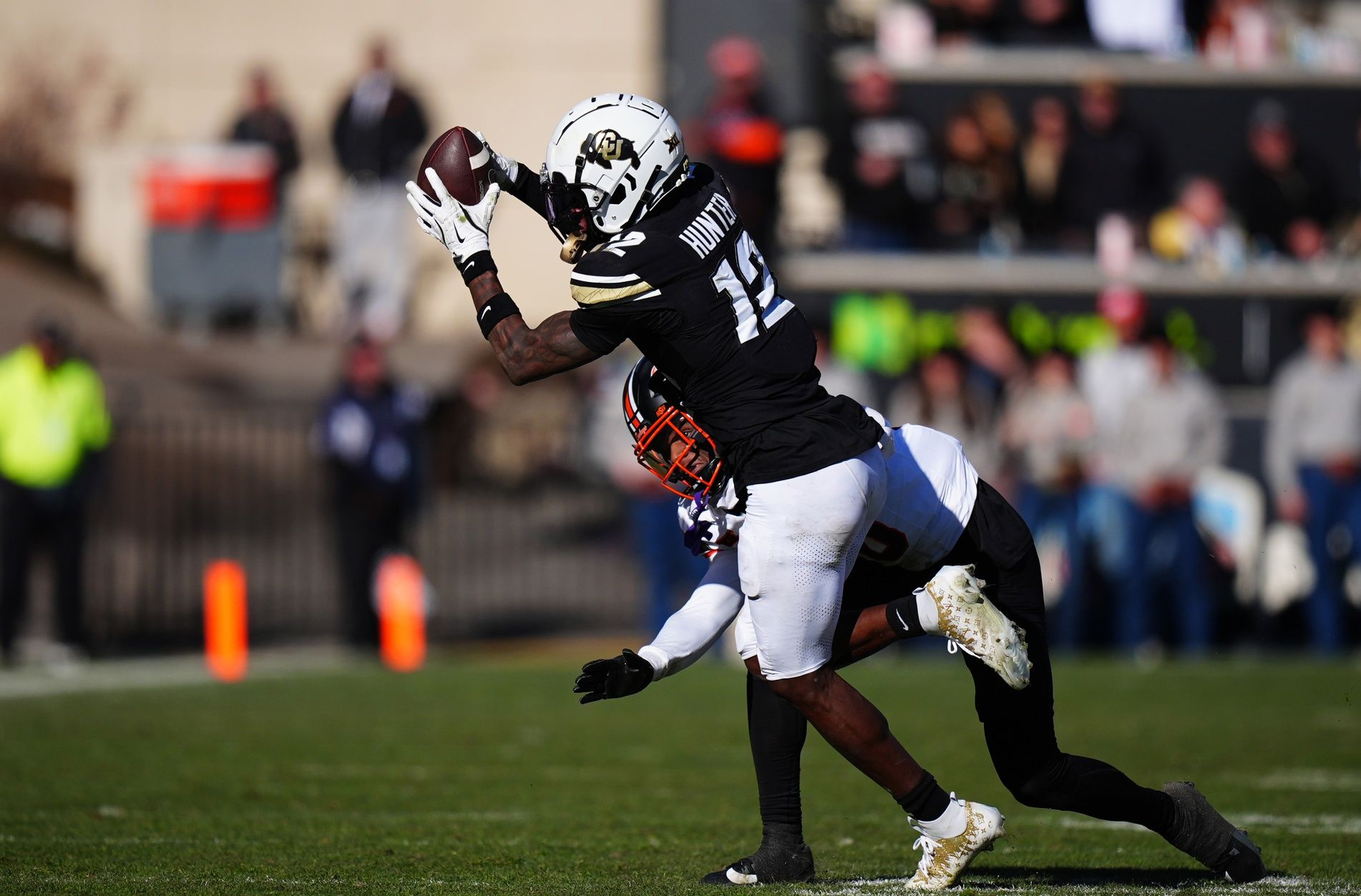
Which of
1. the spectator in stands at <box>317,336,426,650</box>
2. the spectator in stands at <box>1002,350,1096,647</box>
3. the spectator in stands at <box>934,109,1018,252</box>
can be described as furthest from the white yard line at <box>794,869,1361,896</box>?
the spectator in stands at <box>934,109,1018,252</box>

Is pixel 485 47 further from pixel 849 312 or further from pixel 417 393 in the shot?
pixel 417 393

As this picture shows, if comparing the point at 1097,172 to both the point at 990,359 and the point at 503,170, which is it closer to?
the point at 990,359

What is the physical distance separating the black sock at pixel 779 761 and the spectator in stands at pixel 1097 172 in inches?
441

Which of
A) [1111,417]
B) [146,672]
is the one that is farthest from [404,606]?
[1111,417]

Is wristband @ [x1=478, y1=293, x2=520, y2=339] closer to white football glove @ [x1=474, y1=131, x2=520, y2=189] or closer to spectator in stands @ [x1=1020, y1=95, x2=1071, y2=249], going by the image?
white football glove @ [x1=474, y1=131, x2=520, y2=189]

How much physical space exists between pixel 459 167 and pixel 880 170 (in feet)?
35.1

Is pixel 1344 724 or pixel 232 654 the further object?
pixel 232 654

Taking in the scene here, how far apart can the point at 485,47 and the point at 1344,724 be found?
46.6 ft

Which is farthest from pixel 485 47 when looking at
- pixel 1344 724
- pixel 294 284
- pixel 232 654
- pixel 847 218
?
pixel 1344 724

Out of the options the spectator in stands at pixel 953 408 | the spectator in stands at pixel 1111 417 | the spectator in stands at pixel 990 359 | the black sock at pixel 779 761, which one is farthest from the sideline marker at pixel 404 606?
the black sock at pixel 779 761

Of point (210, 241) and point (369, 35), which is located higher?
point (369, 35)

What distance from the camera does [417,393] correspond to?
534 inches

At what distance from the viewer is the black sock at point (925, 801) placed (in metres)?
5.27

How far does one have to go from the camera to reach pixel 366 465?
13.0m
